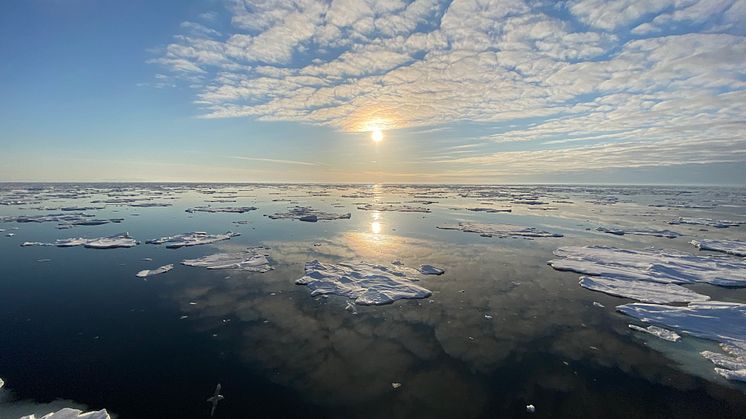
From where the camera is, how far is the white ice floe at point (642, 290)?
11172 mm

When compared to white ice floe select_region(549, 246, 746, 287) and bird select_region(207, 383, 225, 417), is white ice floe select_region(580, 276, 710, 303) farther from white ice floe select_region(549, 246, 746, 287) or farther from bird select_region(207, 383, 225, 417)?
bird select_region(207, 383, 225, 417)

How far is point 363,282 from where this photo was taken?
12469 millimetres

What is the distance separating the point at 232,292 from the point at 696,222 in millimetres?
37858

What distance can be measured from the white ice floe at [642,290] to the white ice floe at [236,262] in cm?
1224

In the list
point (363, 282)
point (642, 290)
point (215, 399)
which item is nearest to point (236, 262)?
point (363, 282)

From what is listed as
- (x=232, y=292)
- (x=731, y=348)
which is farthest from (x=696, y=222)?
(x=232, y=292)

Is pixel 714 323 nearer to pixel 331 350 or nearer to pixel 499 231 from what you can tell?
pixel 331 350

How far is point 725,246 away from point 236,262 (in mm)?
25392

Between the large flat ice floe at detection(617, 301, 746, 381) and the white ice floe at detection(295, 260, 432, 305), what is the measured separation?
6247 millimetres

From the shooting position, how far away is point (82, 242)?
18766 millimetres

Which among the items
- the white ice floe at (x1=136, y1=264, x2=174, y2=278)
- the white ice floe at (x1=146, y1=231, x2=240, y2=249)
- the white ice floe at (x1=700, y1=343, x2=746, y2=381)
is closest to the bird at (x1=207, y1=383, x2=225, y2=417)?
the white ice floe at (x1=136, y1=264, x2=174, y2=278)

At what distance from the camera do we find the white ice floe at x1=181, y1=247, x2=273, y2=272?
1441 cm

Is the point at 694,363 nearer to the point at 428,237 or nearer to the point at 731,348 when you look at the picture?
the point at 731,348

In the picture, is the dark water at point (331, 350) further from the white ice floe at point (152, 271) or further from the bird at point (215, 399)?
the white ice floe at point (152, 271)
